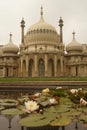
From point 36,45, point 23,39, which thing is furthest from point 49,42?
point 23,39

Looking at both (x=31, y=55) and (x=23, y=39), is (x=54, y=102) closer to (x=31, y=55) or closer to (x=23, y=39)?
(x=31, y=55)

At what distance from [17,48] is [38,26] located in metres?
4.27

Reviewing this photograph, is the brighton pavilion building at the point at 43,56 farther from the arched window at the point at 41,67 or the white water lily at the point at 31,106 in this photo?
the white water lily at the point at 31,106

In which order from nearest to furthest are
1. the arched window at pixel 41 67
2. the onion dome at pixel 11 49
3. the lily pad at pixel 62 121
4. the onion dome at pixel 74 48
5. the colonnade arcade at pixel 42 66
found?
the lily pad at pixel 62 121
the colonnade arcade at pixel 42 66
the arched window at pixel 41 67
the onion dome at pixel 74 48
the onion dome at pixel 11 49

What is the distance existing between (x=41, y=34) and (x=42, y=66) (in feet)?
12.2

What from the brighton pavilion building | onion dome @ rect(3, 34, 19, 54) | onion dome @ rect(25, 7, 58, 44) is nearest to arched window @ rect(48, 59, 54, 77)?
the brighton pavilion building

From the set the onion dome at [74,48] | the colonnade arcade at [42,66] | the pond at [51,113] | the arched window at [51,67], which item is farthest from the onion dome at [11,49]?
the pond at [51,113]

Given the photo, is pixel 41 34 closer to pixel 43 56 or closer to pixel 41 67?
pixel 43 56

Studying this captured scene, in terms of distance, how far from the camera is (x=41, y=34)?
31500 mm

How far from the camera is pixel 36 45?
31.1 metres

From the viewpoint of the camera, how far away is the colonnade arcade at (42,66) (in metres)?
30.0

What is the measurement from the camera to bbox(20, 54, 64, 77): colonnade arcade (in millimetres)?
30047

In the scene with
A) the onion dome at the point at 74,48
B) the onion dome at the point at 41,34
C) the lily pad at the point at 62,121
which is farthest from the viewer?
the onion dome at the point at 74,48

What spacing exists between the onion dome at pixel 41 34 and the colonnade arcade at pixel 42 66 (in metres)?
2.26
